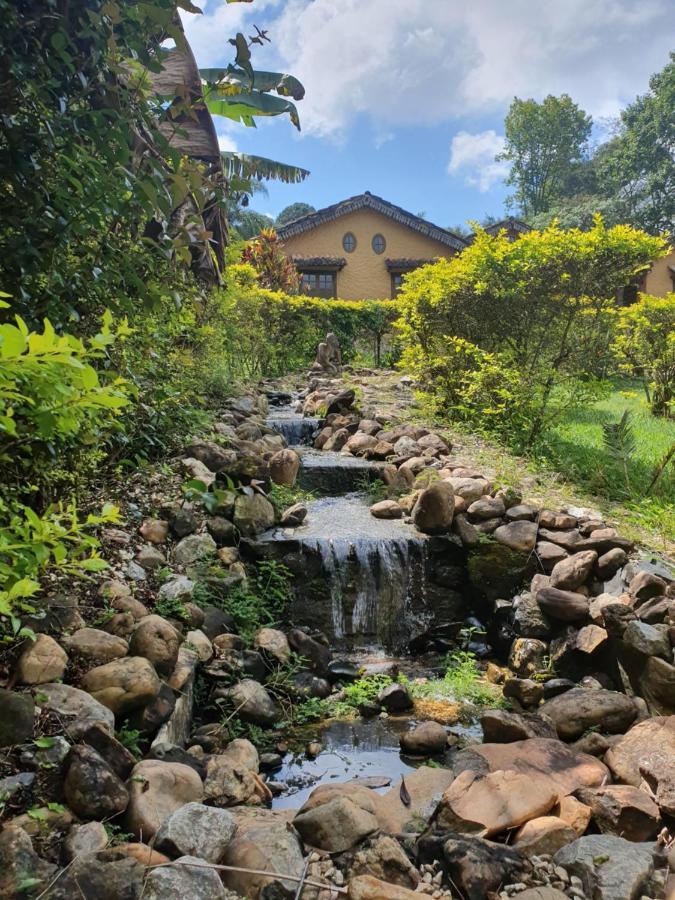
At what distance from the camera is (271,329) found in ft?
51.2

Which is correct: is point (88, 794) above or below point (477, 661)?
above

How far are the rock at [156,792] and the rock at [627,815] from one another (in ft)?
6.26

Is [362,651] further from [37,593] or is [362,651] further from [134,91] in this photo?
[134,91]

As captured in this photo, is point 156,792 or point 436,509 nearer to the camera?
point 156,792

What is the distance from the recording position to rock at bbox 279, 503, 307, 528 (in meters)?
6.56

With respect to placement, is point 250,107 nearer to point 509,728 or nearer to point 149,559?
point 149,559

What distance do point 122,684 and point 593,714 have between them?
9.66 feet

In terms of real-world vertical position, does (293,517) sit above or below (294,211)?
below

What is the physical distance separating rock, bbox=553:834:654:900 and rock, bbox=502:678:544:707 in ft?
6.32

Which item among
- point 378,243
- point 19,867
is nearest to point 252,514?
point 19,867

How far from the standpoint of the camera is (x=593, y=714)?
3.88 meters

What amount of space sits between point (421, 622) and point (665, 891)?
12.5ft

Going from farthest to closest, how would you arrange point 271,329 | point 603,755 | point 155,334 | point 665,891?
point 271,329
point 155,334
point 603,755
point 665,891

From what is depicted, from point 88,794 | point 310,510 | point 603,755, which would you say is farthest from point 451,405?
point 88,794
